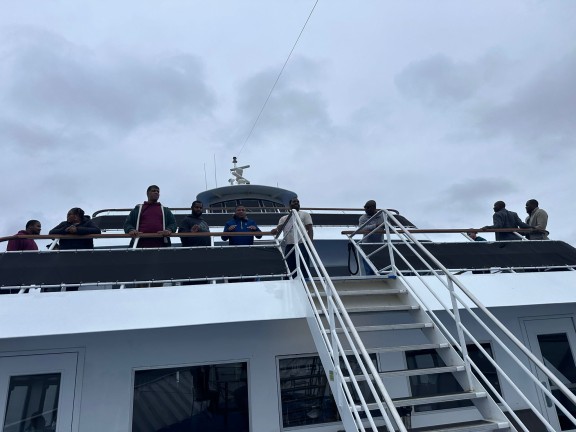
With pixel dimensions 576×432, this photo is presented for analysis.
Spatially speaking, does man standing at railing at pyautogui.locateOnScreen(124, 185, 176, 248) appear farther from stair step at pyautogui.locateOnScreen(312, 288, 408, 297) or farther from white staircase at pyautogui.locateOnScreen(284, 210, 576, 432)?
stair step at pyautogui.locateOnScreen(312, 288, 408, 297)

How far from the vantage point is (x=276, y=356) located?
494cm

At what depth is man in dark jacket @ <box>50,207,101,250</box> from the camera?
468cm

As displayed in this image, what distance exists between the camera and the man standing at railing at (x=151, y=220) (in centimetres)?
520

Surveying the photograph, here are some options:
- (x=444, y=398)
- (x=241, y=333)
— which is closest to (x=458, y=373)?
(x=444, y=398)

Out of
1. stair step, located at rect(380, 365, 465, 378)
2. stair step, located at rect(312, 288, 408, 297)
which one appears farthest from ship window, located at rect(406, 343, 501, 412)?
stair step, located at rect(380, 365, 465, 378)

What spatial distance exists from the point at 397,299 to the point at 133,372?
122 inches

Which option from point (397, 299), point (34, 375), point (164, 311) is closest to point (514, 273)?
point (397, 299)

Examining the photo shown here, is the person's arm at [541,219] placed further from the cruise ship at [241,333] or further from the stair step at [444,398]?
the stair step at [444,398]

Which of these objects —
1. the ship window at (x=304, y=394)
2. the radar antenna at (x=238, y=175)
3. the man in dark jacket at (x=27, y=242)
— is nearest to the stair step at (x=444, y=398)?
the ship window at (x=304, y=394)

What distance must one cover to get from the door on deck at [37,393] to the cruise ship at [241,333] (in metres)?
0.01

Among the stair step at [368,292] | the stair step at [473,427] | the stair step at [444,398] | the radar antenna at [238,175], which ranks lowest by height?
A: the stair step at [473,427]

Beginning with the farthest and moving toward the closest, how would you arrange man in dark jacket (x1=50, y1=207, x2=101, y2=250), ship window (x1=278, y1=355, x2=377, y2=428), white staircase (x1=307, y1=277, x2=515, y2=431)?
ship window (x1=278, y1=355, x2=377, y2=428) < man in dark jacket (x1=50, y1=207, x2=101, y2=250) < white staircase (x1=307, y1=277, x2=515, y2=431)

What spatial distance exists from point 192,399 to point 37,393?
165 cm

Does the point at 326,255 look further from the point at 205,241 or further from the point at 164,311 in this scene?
the point at 164,311
